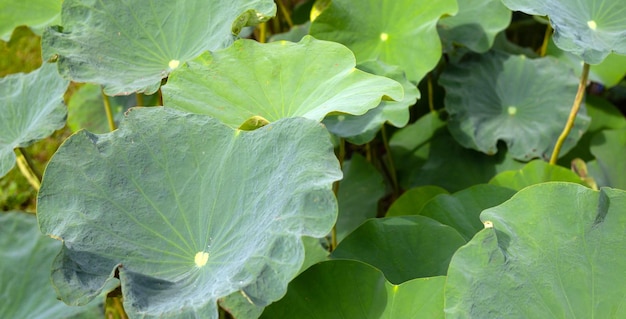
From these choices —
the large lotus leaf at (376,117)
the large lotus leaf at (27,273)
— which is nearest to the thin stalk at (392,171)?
the large lotus leaf at (376,117)

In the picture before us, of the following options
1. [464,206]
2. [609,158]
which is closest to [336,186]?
[464,206]

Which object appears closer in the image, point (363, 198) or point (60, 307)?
point (60, 307)

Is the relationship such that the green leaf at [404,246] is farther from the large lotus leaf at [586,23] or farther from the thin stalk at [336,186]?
the large lotus leaf at [586,23]

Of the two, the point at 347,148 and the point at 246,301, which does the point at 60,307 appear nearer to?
the point at 246,301

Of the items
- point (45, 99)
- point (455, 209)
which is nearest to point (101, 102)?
point (45, 99)

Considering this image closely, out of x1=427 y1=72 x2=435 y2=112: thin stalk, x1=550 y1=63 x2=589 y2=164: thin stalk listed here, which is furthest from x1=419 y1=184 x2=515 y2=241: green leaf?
x1=427 y1=72 x2=435 y2=112: thin stalk
